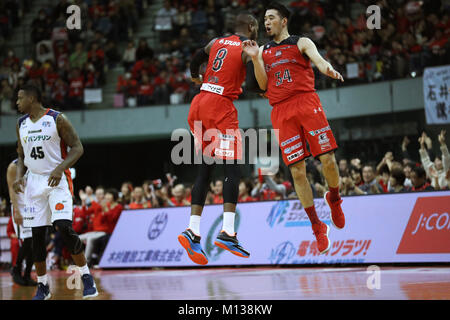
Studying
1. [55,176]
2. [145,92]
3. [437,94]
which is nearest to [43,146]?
[55,176]

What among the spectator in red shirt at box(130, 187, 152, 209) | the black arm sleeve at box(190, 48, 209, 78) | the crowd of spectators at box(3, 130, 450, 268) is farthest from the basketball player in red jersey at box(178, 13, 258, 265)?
the spectator in red shirt at box(130, 187, 152, 209)

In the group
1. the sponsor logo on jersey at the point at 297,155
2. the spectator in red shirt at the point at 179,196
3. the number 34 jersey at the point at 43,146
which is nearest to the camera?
the sponsor logo on jersey at the point at 297,155

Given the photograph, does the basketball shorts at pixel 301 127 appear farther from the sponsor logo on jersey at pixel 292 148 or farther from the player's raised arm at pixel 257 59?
the player's raised arm at pixel 257 59

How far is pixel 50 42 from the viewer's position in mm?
25312

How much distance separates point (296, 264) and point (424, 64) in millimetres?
6332

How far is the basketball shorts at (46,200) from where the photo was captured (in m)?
8.27

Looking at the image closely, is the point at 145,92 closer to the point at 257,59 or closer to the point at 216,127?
the point at 216,127

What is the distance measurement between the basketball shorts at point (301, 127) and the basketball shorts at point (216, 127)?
0.61 m

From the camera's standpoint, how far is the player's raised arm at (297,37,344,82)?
6488 millimetres

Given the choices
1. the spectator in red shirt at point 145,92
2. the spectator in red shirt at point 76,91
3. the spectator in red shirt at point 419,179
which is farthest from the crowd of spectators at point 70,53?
the spectator in red shirt at point 419,179

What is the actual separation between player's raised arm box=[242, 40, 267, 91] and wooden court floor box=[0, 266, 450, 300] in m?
2.20

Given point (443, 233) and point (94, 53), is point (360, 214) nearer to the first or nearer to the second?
point (443, 233)
